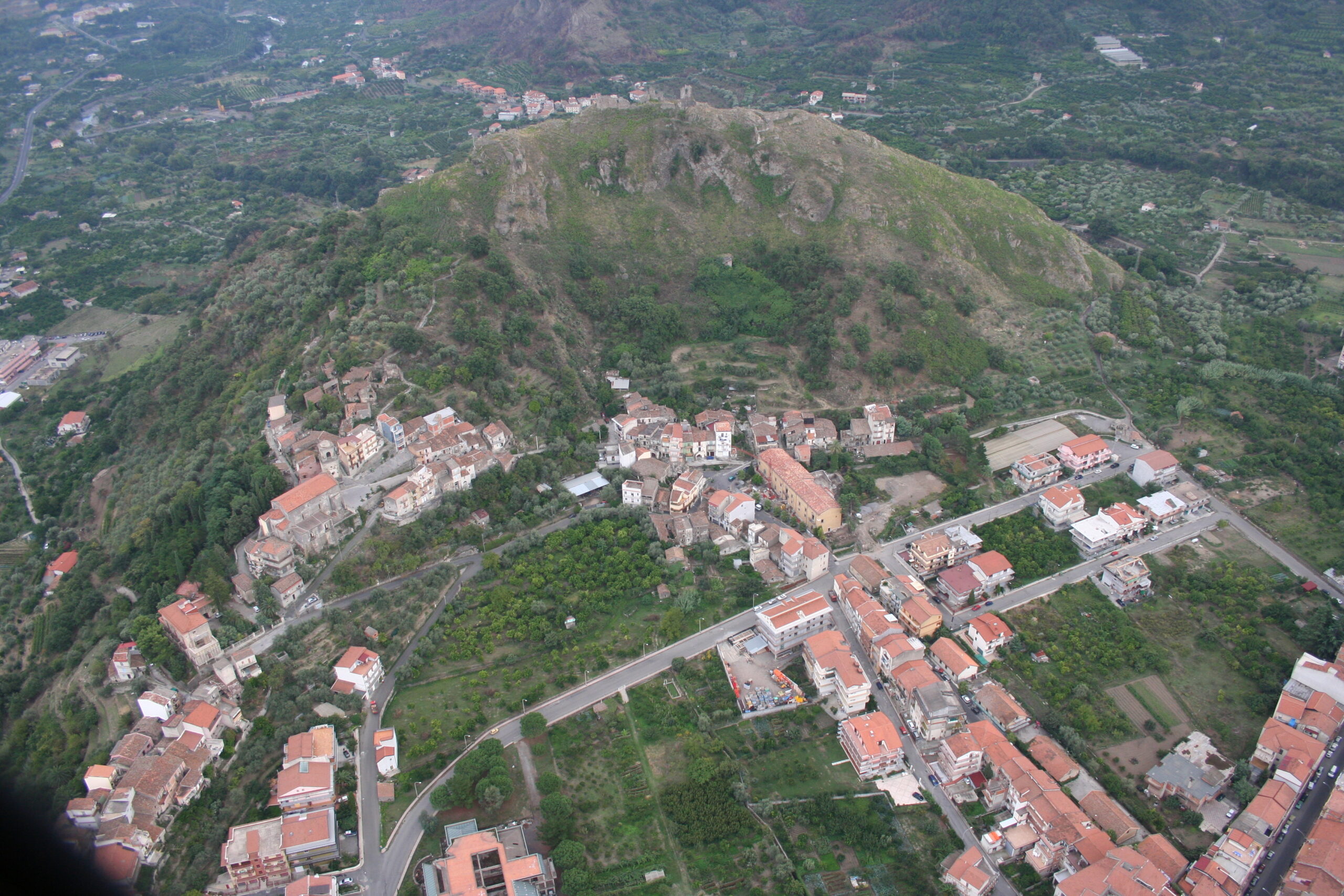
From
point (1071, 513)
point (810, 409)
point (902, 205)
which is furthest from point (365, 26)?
point (1071, 513)

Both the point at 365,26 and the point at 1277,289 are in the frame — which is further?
the point at 365,26

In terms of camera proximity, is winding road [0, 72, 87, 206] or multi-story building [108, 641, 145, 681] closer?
multi-story building [108, 641, 145, 681]

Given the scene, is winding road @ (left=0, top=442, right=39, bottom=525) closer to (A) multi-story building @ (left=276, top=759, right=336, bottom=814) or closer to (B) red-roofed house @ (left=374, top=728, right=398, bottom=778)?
(A) multi-story building @ (left=276, top=759, right=336, bottom=814)

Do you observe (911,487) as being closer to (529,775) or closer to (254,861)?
(529,775)

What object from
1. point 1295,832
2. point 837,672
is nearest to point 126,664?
point 837,672

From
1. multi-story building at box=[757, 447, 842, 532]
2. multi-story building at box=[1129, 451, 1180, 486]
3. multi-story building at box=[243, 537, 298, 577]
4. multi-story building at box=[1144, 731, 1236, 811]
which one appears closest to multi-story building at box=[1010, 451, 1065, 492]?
multi-story building at box=[1129, 451, 1180, 486]

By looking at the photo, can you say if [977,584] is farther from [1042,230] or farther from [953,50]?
[953,50]
